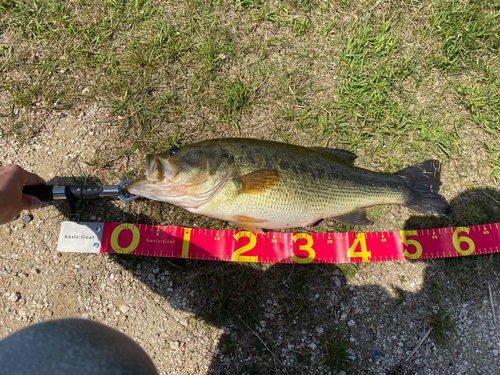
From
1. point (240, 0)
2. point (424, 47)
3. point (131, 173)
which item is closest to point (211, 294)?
point (131, 173)

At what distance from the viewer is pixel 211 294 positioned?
10.6 ft

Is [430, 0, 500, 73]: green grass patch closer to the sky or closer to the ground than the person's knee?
closer to the sky

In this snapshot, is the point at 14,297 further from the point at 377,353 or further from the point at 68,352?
the point at 377,353

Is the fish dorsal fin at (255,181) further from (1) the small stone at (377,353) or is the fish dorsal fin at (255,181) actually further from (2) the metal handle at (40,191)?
(1) the small stone at (377,353)

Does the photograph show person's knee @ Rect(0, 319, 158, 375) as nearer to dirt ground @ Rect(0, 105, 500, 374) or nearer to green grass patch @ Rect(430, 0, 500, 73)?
dirt ground @ Rect(0, 105, 500, 374)

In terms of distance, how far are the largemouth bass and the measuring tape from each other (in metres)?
0.37

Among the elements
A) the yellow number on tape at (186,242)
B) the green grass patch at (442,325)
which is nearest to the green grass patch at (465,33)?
the green grass patch at (442,325)

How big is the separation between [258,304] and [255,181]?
5.02 feet

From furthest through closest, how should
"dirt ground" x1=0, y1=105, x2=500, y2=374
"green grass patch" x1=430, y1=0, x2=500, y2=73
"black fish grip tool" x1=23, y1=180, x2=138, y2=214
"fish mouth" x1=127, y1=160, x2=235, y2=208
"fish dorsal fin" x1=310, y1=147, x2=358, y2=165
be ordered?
"green grass patch" x1=430, y1=0, x2=500, y2=73 < "fish dorsal fin" x1=310, y1=147, x2=358, y2=165 < "dirt ground" x1=0, y1=105, x2=500, y2=374 < "black fish grip tool" x1=23, y1=180, x2=138, y2=214 < "fish mouth" x1=127, y1=160, x2=235, y2=208

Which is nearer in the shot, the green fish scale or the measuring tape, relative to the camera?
the green fish scale

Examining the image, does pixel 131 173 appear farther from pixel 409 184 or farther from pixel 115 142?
pixel 409 184

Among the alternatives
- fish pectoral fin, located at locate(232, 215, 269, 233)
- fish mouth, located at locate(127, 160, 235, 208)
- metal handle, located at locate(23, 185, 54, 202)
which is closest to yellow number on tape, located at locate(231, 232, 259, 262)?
fish pectoral fin, located at locate(232, 215, 269, 233)

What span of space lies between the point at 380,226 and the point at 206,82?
9.66ft

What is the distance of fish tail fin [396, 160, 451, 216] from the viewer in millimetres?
3338
